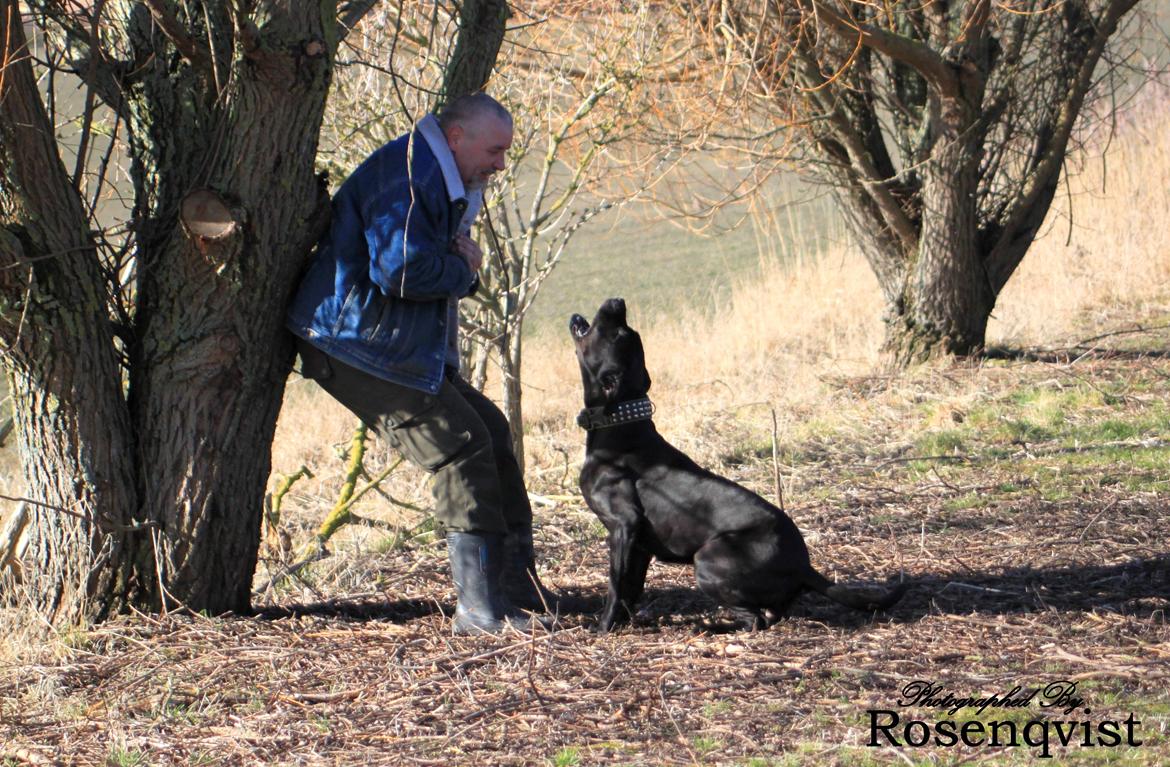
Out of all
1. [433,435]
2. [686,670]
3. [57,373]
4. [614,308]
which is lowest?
[686,670]

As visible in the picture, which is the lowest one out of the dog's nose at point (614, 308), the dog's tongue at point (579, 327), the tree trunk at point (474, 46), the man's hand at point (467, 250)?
the dog's tongue at point (579, 327)

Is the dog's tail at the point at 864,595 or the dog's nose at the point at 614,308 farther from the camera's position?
the dog's nose at the point at 614,308

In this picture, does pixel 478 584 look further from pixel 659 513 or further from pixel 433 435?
pixel 659 513

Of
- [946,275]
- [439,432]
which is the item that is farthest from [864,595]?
[946,275]

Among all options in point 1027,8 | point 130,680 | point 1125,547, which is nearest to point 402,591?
point 130,680

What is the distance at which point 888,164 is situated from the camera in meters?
10.2

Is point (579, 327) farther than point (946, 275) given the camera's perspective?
No

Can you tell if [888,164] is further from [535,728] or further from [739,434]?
[535,728]

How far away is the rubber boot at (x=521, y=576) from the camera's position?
5.00 metres

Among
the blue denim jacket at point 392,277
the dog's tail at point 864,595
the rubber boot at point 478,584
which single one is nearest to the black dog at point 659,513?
the dog's tail at point 864,595

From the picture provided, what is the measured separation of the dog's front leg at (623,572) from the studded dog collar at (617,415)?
396 mm

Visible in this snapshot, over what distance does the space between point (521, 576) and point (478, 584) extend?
501 millimetres

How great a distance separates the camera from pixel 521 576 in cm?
504

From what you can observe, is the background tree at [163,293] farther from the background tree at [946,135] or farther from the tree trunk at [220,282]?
the background tree at [946,135]
